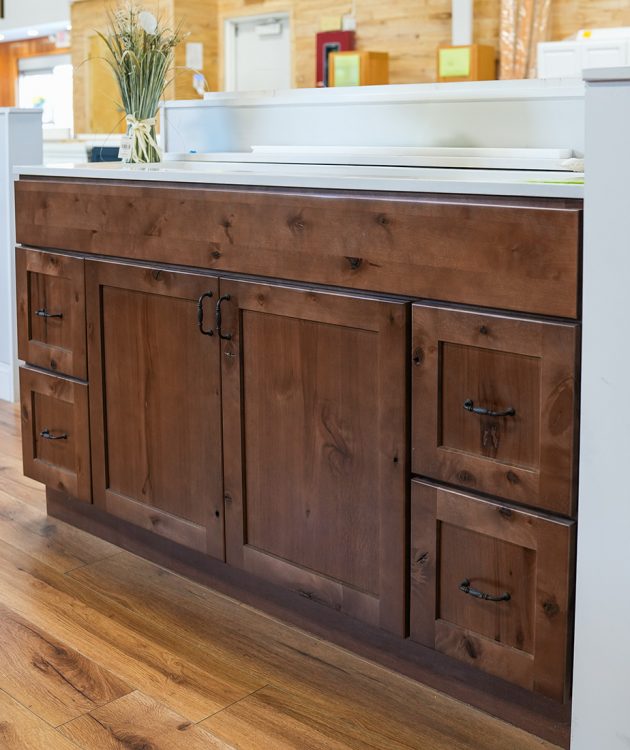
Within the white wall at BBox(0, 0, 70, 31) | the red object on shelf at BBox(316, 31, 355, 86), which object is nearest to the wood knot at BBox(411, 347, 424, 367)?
the red object on shelf at BBox(316, 31, 355, 86)

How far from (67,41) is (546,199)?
26.9 feet

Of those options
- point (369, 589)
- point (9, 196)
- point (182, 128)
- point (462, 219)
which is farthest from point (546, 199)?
point (9, 196)

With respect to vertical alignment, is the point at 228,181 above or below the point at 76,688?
above

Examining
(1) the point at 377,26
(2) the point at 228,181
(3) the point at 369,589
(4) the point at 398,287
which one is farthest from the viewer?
(1) the point at 377,26

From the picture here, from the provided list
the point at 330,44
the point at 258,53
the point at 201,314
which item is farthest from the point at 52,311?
the point at 258,53

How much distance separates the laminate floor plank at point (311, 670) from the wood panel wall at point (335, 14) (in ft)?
12.2

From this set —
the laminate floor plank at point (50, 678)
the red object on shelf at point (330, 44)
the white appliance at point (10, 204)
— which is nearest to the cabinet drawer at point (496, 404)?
the laminate floor plank at point (50, 678)

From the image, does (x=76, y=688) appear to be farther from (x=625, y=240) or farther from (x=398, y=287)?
(x=625, y=240)

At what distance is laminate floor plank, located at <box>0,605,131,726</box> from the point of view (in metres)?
1.76

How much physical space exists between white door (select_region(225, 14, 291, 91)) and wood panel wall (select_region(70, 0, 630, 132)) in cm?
8

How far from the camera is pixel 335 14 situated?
22.8 feet

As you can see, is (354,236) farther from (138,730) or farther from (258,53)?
(258,53)

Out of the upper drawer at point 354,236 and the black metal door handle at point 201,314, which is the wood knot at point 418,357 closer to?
the upper drawer at point 354,236

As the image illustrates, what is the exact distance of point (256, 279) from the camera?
1896 millimetres
